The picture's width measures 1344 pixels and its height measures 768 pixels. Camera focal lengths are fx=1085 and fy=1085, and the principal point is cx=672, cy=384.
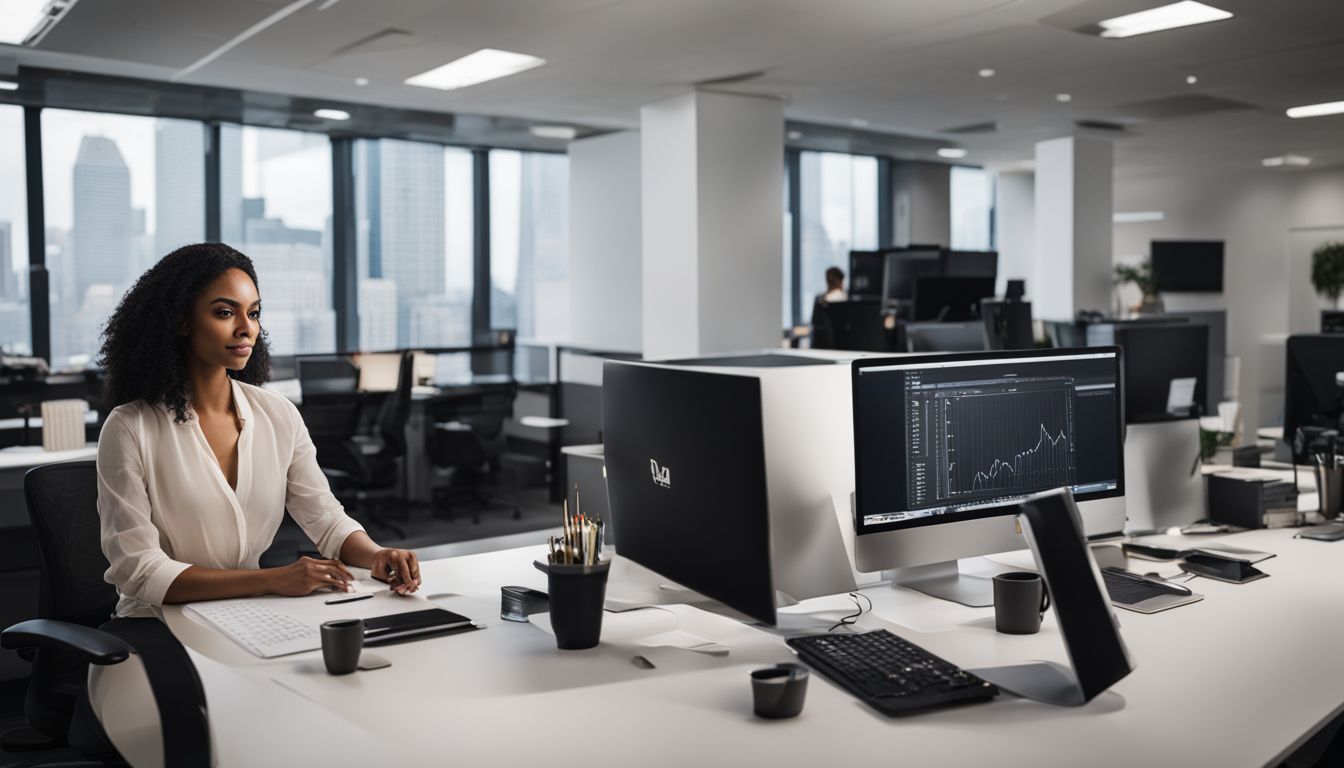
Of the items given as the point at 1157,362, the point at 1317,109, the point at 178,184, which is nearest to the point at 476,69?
the point at 178,184

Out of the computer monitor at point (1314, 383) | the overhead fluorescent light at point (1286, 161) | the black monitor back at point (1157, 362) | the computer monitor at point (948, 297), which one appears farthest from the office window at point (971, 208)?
the black monitor back at point (1157, 362)

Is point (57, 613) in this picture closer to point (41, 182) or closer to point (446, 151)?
point (41, 182)

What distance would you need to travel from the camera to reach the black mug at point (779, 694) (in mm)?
1519

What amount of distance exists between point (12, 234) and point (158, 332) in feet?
23.1

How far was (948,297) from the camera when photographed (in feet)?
26.1

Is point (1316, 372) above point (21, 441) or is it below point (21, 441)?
above

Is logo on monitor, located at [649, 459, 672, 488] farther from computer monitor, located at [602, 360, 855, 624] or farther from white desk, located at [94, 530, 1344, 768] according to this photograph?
white desk, located at [94, 530, 1344, 768]

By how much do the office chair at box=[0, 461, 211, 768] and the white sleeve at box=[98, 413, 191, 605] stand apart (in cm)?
8

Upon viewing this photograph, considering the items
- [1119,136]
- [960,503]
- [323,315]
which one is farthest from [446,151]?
[960,503]

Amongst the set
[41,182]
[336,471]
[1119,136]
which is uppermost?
[1119,136]

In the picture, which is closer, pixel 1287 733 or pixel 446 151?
pixel 1287 733

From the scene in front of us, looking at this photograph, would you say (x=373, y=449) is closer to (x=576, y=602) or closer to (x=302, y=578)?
(x=302, y=578)

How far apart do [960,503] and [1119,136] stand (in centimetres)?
935

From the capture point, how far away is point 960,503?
216cm
